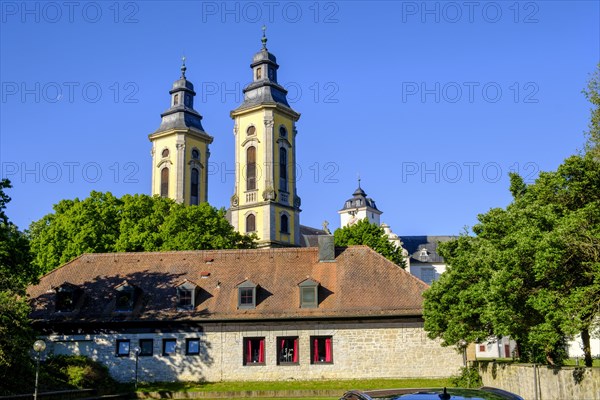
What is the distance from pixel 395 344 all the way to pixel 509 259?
14.5m

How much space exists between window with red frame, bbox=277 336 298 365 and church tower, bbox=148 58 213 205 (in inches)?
2105

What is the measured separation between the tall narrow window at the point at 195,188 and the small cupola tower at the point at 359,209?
141 feet

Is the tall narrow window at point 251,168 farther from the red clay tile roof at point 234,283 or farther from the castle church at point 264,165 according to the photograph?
the red clay tile roof at point 234,283

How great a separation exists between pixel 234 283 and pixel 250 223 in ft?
134

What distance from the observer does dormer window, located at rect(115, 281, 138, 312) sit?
34.7 meters

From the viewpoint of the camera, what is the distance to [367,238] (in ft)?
210

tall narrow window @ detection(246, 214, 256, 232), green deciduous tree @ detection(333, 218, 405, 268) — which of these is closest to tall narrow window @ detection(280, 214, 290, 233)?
tall narrow window @ detection(246, 214, 256, 232)

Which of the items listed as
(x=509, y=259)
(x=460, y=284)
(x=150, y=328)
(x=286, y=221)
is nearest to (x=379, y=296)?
(x=460, y=284)

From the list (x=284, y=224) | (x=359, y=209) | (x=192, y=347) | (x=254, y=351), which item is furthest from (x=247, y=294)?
(x=359, y=209)

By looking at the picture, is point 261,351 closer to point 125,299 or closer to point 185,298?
point 185,298

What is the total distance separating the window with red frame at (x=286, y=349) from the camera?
110ft

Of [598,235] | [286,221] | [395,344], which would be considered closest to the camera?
[598,235]

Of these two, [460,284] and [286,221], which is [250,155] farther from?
[460,284]

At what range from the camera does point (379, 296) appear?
34031mm
